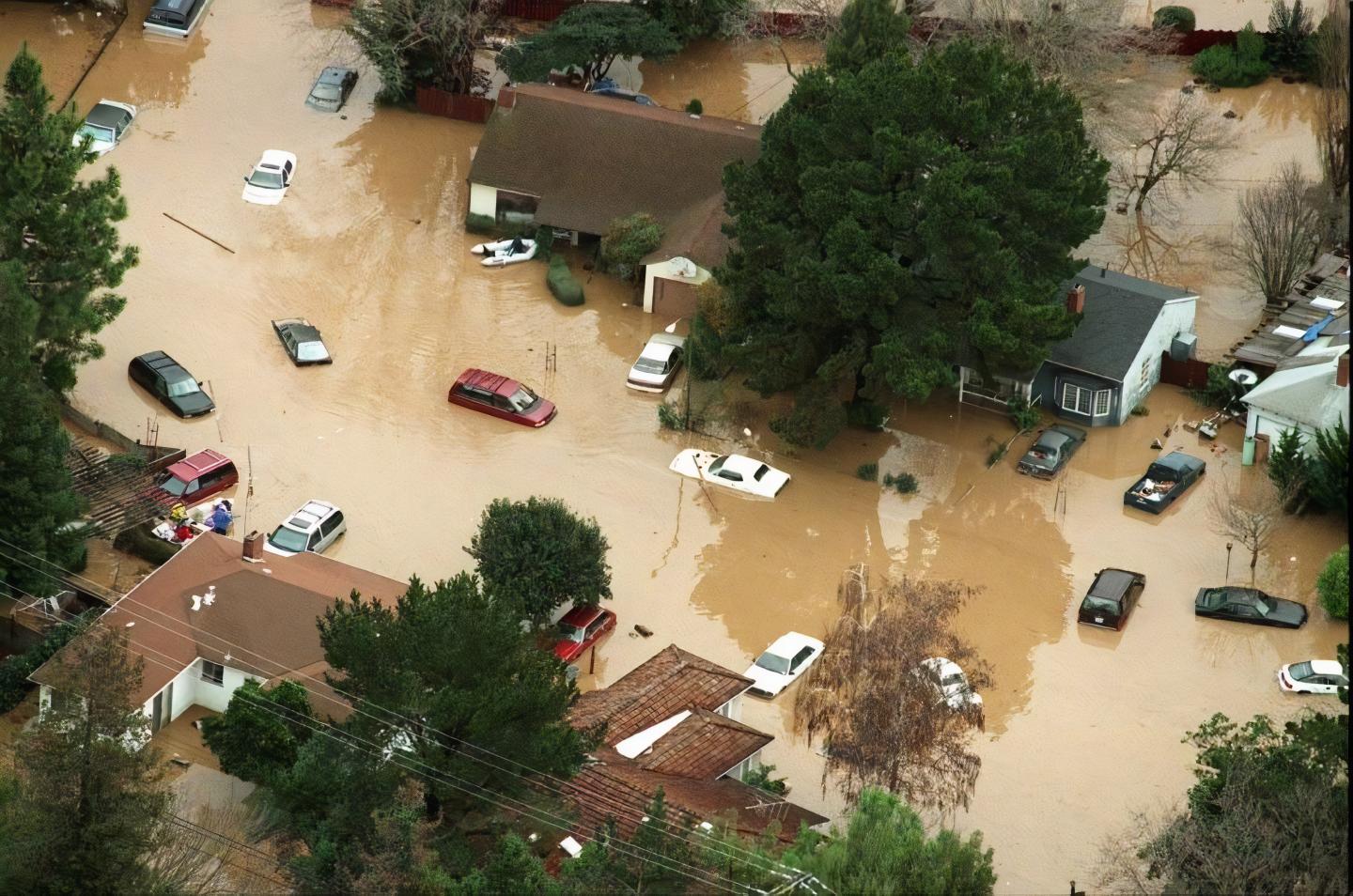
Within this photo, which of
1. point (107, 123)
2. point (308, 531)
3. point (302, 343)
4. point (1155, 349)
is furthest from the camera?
point (107, 123)

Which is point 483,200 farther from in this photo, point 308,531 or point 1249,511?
point 1249,511

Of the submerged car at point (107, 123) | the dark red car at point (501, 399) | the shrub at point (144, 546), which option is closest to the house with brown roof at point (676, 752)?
the dark red car at point (501, 399)

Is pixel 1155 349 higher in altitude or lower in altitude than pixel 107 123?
lower

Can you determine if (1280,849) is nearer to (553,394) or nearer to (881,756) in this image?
(881,756)

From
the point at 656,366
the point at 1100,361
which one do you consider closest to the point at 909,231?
the point at 1100,361

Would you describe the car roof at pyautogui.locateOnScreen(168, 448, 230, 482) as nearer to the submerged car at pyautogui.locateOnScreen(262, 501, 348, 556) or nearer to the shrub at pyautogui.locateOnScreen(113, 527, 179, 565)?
the shrub at pyautogui.locateOnScreen(113, 527, 179, 565)

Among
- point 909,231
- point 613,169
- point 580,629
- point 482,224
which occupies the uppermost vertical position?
point 909,231

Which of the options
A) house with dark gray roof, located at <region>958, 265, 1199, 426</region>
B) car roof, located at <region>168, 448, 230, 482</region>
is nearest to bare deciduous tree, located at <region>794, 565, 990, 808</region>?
house with dark gray roof, located at <region>958, 265, 1199, 426</region>
